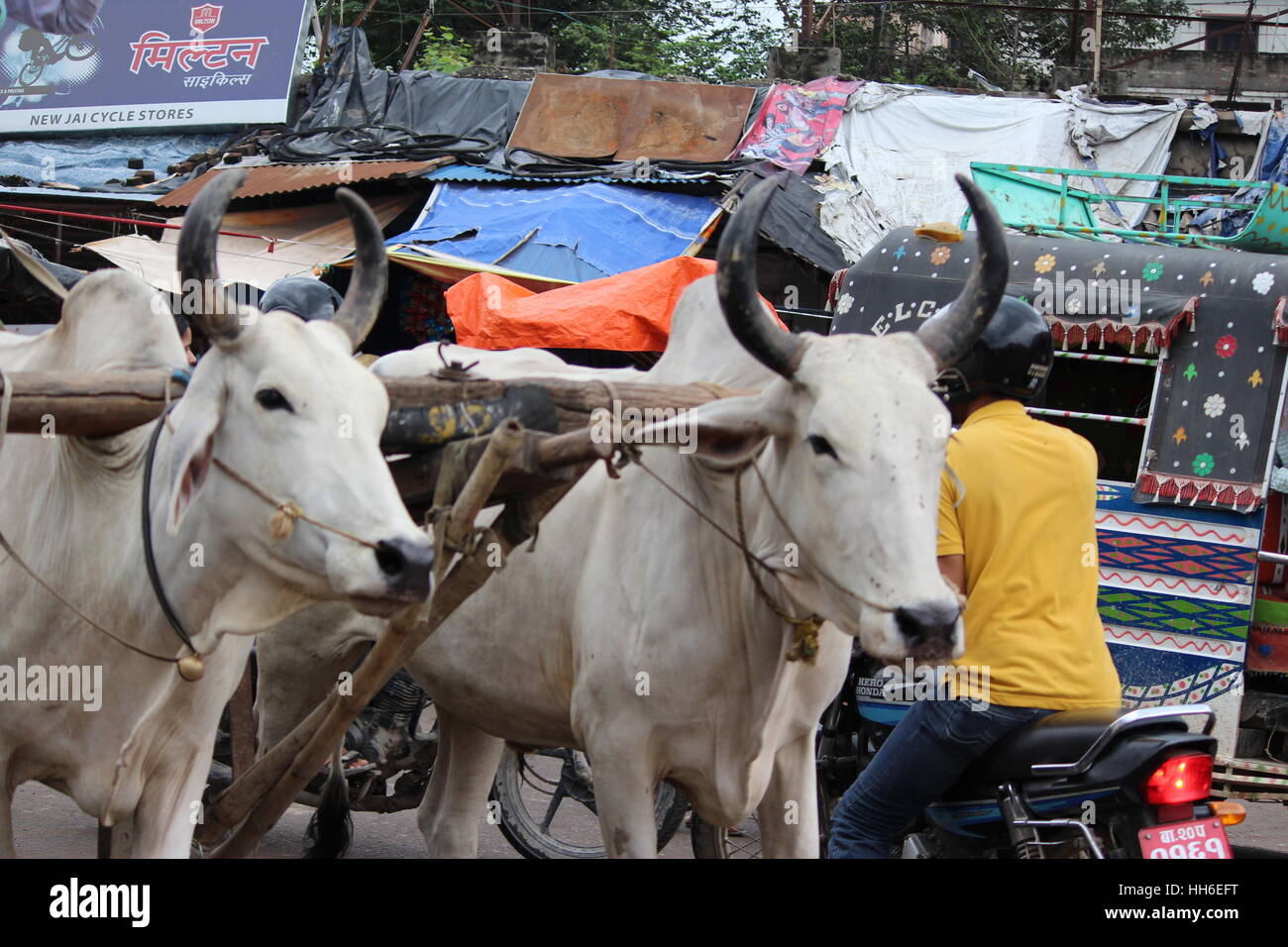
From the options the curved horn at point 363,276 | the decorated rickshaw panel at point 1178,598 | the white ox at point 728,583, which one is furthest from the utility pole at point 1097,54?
the curved horn at point 363,276

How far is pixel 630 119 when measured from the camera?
47.8ft

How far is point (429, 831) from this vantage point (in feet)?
16.8

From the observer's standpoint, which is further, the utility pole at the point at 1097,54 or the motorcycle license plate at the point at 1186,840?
the utility pole at the point at 1097,54

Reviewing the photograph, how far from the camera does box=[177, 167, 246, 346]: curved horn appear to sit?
120 inches

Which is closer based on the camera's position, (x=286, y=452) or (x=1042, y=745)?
(x=286, y=452)

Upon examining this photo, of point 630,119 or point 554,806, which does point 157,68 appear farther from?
point 554,806

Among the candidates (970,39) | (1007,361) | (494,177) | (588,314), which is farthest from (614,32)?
(1007,361)

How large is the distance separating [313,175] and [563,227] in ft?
9.66

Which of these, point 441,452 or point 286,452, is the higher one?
point 286,452

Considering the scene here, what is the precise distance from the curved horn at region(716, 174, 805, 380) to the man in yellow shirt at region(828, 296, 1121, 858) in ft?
1.90

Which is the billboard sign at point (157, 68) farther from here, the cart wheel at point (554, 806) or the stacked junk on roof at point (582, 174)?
the cart wheel at point (554, 806)

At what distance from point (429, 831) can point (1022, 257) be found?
424cm

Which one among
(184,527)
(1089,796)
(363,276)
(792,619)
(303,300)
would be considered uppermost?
(363,276)

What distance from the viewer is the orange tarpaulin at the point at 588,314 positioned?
976cm
